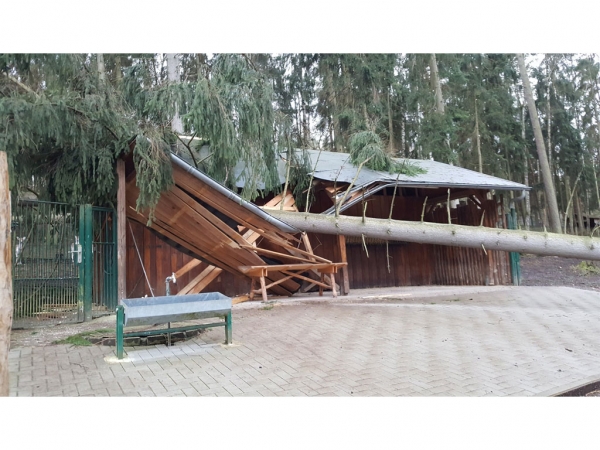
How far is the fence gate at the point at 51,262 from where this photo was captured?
6.08 meters

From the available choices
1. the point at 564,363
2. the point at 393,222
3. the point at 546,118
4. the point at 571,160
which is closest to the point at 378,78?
the point at 546,118

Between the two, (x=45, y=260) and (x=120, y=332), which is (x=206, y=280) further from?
(x=120, y=332)

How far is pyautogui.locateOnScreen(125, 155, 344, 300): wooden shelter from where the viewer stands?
22.8 ft

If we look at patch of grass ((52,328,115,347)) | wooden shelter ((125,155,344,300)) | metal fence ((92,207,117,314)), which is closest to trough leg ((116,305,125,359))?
patch of grass ((52,328,115,347))

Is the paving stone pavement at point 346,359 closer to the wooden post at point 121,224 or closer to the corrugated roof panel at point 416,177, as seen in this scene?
the wooden post at point 121,224

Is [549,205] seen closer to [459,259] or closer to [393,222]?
[459,259]

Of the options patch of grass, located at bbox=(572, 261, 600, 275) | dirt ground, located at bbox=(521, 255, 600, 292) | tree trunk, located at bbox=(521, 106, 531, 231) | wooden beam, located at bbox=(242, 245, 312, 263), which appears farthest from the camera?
tree trunk, located at bbox=(521, 106, 531, 231)

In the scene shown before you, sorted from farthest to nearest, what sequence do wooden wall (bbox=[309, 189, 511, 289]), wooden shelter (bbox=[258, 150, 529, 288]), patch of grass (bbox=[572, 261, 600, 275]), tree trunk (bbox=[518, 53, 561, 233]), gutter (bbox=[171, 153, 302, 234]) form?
patch of grass (bbox=[572, 261, 600, 275]), tree trunk (bbox=[518, 53, 561, 233]), wooden wall (bbox=[309, 189, 511, 289]), wooden shelter (bbox=[258, 150, 529, 288]), gutter (bbox=[171, 153, 302, 234])

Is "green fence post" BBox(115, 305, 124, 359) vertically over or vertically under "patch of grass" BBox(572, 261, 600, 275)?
over

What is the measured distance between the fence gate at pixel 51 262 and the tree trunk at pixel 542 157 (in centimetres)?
1150

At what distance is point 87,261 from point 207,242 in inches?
77.6

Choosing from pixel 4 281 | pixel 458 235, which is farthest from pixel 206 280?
pixel 4 281

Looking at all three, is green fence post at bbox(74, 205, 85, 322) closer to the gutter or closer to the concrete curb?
the gutter

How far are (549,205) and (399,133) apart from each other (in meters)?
7.50
